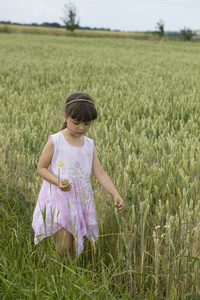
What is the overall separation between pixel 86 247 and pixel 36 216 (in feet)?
1.03

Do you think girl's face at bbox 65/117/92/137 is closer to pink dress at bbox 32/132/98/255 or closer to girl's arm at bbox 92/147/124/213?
pink dress at bbox 32/132/98/255

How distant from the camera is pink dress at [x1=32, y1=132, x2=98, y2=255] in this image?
1907 millimetres

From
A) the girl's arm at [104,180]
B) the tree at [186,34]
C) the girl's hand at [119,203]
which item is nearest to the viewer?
the girl's hand at [119,203]

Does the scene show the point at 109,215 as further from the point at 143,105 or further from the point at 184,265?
the point at 143,105

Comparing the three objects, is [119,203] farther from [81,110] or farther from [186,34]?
[186,34]

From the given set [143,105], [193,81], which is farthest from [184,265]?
[193,81]

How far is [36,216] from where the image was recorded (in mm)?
1993

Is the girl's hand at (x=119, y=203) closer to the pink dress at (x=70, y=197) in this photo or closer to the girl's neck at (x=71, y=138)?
the pink dress at (x=70, y=197)

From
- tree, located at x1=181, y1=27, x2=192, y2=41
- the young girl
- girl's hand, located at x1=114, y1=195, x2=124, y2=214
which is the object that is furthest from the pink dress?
tree, located at x1=181, y1=27, x2=192, y2=41

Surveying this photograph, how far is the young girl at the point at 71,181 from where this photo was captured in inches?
74.5

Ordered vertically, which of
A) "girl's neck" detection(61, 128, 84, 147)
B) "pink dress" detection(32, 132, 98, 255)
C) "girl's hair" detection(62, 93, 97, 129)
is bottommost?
"pink dress" detection(32, 132, 98, 255)

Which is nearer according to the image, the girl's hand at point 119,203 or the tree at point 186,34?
the girl's hand at point 119,203

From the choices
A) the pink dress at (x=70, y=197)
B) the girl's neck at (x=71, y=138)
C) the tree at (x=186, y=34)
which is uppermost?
the tree at (x=186, y=34)

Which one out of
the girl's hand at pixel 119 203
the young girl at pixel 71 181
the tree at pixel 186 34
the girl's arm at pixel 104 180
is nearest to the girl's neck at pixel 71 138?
the young girl at pixel 71 181
